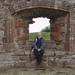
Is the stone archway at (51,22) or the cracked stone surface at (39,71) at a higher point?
the stone archway at (51,22)

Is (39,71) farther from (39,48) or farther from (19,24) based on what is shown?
(19,24)

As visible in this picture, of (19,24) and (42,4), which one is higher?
(42,4)

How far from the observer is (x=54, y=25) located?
22.1ft

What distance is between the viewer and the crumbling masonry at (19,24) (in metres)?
6.27

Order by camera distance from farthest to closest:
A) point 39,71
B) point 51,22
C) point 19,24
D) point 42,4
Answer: point 51,22 → point 19,24 → point 42,4 → point 39,71

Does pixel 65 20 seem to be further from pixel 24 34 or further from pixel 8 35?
pixel 8 35

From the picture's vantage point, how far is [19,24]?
661cm

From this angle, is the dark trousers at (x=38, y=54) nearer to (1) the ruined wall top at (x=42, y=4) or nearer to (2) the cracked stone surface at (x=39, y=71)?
(2) the cracked stone surface at (x=39, y=71)

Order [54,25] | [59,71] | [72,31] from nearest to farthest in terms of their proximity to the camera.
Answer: [59,71]
[72,31]
[54,25]

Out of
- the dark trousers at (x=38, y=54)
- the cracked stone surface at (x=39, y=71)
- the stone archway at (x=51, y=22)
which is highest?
the stone archway at (x=51, y=22)

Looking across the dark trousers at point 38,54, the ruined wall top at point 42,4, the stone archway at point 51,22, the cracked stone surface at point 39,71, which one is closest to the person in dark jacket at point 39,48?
the dark trousers at point 38,54

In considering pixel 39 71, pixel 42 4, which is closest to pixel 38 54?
pixel 39 71

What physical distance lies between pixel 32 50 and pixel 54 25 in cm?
109

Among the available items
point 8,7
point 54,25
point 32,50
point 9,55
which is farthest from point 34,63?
point 8,7
